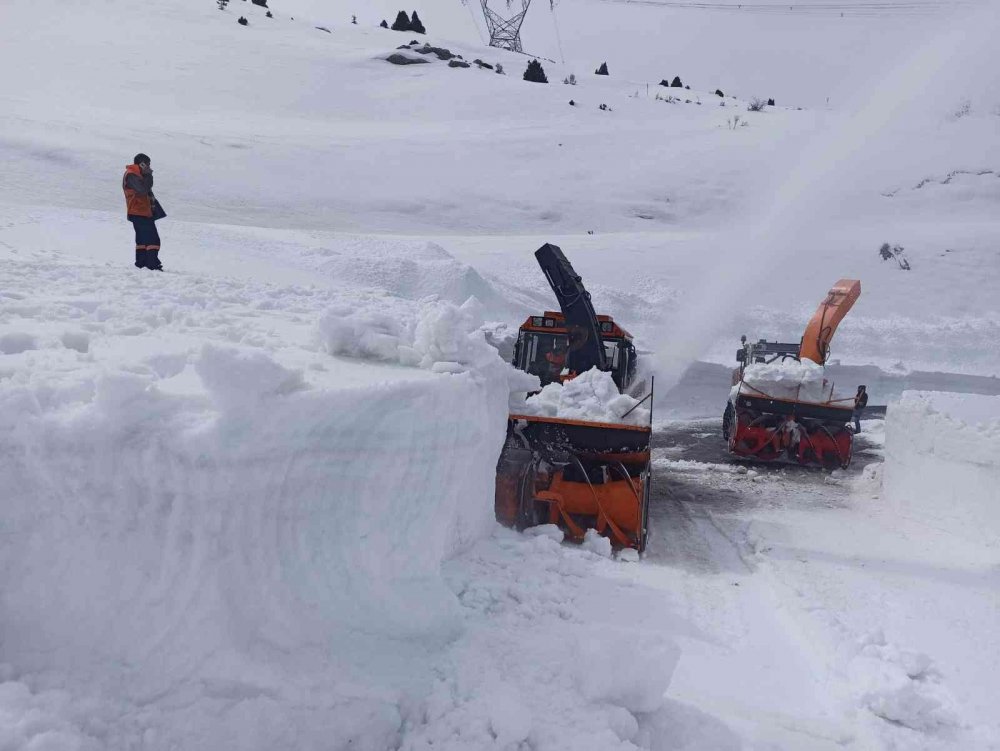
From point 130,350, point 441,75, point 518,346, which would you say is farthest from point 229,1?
point 130,350

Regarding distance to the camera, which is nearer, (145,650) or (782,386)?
(145,650)

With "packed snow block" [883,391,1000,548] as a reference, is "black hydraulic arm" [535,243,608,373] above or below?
above

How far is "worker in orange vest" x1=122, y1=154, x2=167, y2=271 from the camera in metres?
8.63

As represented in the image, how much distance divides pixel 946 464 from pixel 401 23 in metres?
50.5

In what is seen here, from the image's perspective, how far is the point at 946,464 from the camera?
7531 millimetres

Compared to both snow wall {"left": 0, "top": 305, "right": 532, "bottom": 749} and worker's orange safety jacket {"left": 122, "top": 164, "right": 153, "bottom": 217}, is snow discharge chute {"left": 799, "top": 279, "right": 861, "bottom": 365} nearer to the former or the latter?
worker's orange safety jacket {"left": 122, "top": 164, "right": 153, "bottom": 217}

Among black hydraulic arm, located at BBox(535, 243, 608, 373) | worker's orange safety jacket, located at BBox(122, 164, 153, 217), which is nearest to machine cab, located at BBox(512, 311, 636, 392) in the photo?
black hydraulic arm, located at BBox(535, 243, 608, 373)

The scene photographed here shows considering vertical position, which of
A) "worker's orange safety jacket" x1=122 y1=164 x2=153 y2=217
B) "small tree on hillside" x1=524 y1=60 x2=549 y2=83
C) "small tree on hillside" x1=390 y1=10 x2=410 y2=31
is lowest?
"worker's orange safety jacket" x1=122 y1=164 x2=153 y2=217

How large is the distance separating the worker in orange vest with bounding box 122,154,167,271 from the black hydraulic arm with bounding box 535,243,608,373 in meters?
4.53

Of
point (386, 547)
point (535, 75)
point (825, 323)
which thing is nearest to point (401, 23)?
point (535, 75)

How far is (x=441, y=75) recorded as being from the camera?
36.6m

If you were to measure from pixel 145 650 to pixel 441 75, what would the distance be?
37.3m

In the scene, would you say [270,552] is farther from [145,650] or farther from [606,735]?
[606,735]

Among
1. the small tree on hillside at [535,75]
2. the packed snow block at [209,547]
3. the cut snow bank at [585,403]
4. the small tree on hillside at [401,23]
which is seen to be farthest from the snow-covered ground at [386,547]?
the small tree on hillside at [401,23]
